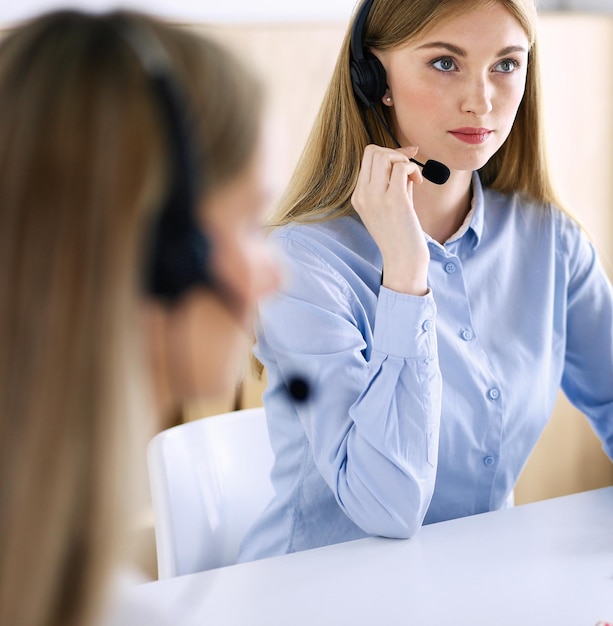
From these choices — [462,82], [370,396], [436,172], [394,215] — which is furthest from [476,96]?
[370,396]

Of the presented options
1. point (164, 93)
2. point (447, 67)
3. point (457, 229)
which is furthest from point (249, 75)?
point (457, 229)

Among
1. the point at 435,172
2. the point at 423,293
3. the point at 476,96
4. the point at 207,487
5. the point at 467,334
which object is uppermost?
the point at 476,96

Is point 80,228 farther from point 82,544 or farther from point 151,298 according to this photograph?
point 82,544

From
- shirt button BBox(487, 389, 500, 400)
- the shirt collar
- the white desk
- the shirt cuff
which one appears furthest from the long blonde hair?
the white desk

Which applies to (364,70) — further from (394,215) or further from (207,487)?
(207,487)

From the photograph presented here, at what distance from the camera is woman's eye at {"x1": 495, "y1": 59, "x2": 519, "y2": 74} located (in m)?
1.28

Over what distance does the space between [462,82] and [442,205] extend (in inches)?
8.7

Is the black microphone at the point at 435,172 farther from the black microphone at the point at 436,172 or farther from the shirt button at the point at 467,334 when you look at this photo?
the shirt button at the point at 467,334

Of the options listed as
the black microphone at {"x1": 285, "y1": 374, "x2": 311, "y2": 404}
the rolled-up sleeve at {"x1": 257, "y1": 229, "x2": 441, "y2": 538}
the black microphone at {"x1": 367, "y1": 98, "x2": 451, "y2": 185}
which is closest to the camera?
the black microphone at {"x1": 285, "y1": 374, "x2": 311, "y2": 404}

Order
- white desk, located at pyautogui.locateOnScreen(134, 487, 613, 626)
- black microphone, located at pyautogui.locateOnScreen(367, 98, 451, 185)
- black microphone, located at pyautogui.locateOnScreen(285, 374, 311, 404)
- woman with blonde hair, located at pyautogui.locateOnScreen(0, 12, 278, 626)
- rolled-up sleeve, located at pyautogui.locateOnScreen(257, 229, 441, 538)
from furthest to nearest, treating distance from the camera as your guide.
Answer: black microphone, located at pyautogui.locateOnScreen(367, 98, 451, 185) < rolled-up sleeve, located at pyautogui.locateOnScreen(257, 229, 441, 538) < white desk, located at pyautogui.locateOnScreen(134, 487, 613, 626) < black microphone, located at pyautogui.locateOnScreen(285, 374, 311, 404) < woman with blonde hair, located at pyautogui.locateOnScreen(0, 12, 278, 626)

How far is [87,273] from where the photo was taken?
16.9 inches

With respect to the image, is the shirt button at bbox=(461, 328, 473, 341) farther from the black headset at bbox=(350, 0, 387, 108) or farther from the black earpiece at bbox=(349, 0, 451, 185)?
the black headset at bbox=(350, 0, 387, 108)

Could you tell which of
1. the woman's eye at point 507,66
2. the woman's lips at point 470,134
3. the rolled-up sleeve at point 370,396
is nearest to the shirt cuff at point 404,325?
the rolled-up sleeve at point 370,396

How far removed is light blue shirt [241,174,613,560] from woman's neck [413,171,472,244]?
1.1 inches
